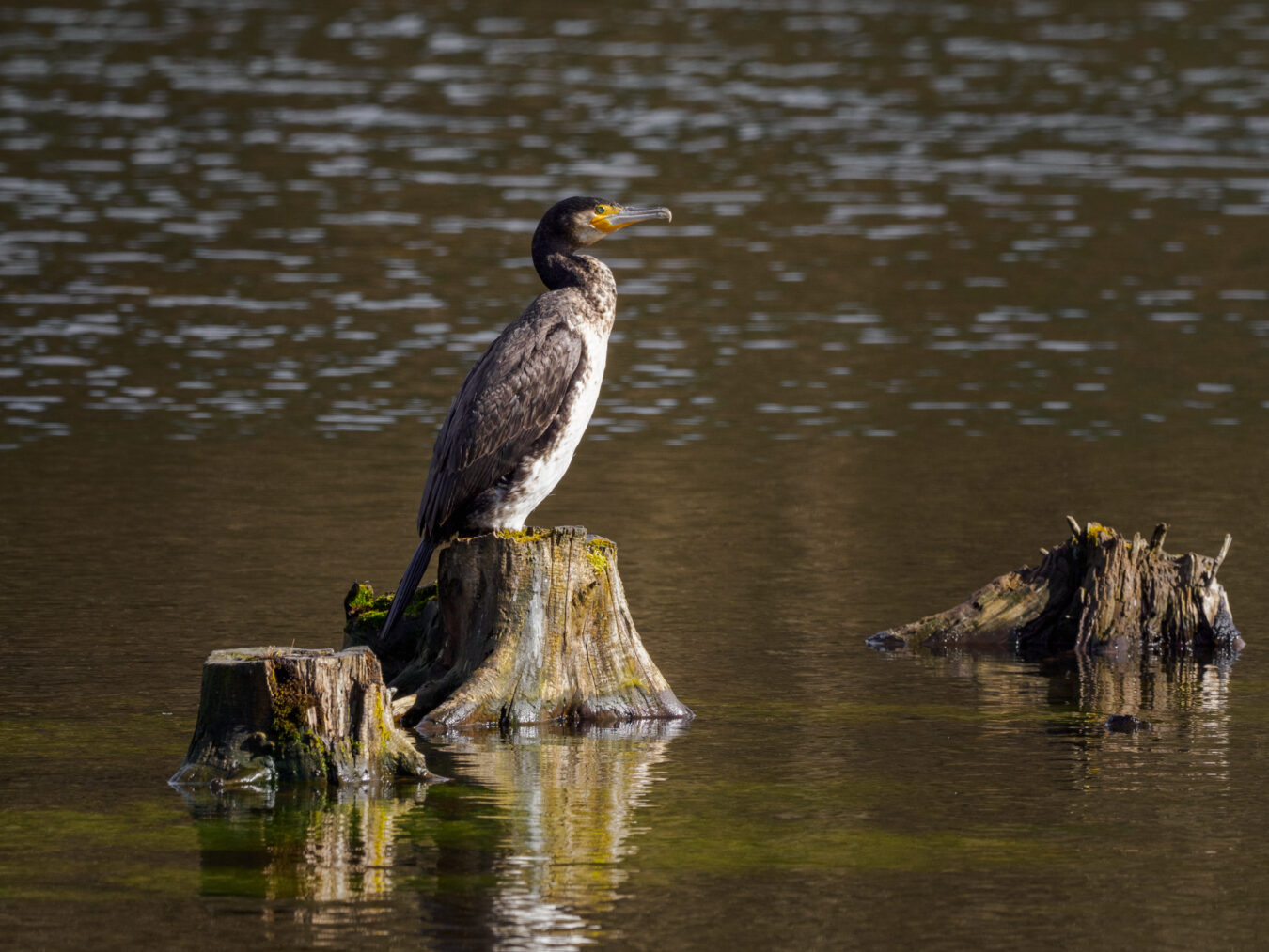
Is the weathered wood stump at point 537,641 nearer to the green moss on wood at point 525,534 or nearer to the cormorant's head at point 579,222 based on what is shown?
the green moss on wood at point 525,534

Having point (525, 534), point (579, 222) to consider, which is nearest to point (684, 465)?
point (579, 222)

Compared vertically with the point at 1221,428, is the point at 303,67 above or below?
above

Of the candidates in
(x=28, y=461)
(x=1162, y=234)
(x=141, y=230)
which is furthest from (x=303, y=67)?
(x=28, y=461)

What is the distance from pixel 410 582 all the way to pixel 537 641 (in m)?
0.85

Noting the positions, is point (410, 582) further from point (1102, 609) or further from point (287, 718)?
point (1102, 609)

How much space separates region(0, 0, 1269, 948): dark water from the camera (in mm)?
8891

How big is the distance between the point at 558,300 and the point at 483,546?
1511 mm

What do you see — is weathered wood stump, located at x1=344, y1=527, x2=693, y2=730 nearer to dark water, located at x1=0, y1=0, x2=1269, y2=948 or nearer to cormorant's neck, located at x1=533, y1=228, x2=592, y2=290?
dark water, located at x1=0, y1=0, x2=1269, y2=948

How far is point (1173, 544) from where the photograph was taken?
1579 cm

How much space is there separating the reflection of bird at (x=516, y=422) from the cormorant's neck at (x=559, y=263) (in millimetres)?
44

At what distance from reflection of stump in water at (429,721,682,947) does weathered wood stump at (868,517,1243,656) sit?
2779 millimetres

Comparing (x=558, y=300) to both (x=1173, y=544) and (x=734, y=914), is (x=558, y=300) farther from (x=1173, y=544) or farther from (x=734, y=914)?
(x=1173, y=544)

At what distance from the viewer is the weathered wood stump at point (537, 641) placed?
11305 mm

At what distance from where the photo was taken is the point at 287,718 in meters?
9.93
